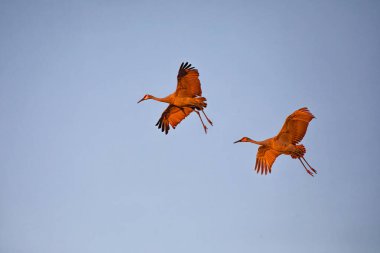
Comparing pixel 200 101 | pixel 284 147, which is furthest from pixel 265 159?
pixel 200 101

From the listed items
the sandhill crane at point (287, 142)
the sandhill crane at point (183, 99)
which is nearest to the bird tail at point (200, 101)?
the sandhill crane at point (183, 99)

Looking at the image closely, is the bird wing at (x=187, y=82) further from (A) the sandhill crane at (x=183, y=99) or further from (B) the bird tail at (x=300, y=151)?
(B) the bird tail at (x=300, y=151)

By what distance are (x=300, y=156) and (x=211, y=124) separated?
16.6 ft

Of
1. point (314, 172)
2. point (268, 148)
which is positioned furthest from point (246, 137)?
point (314, 172)

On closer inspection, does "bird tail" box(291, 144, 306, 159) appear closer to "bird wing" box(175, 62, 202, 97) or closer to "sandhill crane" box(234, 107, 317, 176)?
"sandhill crane" box(234, 107, 317, 176)

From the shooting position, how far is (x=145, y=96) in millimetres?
33594

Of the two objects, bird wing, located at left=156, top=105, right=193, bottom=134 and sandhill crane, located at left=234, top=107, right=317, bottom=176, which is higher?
bird wing, located at left=156, top=105, right=193, bottom=134

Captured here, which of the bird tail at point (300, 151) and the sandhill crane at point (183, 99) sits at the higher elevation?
the sandhill crane at point (183, 99)

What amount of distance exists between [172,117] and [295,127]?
22.9 feet

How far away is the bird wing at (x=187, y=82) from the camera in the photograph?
100 feet

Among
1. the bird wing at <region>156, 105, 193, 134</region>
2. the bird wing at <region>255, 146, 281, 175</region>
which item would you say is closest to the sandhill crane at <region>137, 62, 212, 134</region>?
the bird wing at <region>156, 105, 193, 134</region>

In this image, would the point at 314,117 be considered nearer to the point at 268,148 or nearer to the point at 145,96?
the point at 268,148

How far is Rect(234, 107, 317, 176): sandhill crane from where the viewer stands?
2946 centimetres

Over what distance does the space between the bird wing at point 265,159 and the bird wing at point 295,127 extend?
5.37ft
